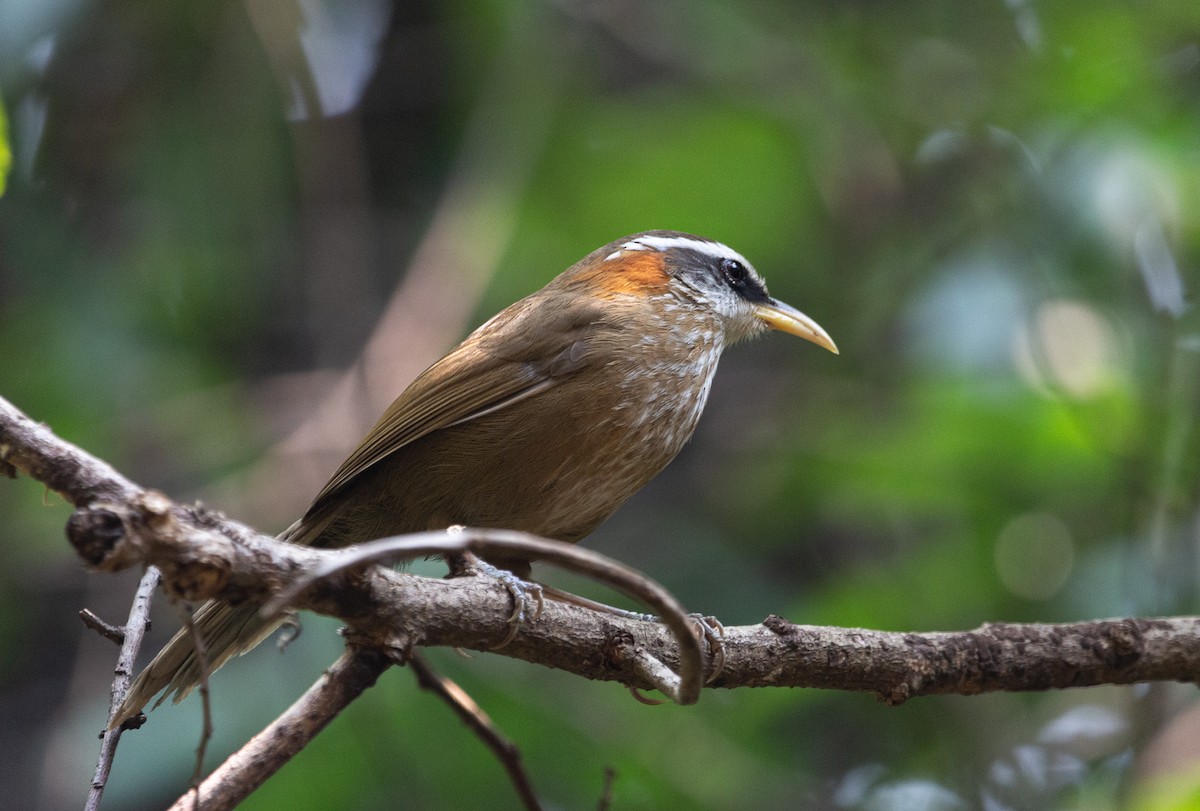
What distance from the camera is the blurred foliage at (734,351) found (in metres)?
4.66

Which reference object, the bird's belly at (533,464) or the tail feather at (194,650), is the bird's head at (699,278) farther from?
the tail feather at (194,650)

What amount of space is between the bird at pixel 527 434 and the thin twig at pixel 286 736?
0.72 meters

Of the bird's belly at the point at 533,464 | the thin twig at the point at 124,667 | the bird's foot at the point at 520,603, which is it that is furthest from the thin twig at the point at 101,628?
the bird's belly at the point at 533,464

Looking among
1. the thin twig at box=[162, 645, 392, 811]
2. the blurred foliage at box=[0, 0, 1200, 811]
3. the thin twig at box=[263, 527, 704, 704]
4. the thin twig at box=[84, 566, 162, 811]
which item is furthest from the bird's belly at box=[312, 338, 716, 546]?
the thin twig at box=[263, 527, 704, 704]

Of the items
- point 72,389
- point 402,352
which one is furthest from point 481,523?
point 72,389

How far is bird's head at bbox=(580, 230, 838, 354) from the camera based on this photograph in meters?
4.59

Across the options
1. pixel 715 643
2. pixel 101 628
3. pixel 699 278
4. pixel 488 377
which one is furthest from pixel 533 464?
pixel 101 628

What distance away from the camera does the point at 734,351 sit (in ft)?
23.2

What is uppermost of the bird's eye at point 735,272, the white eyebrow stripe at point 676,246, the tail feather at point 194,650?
the white eyebrow stripe at point 676,246

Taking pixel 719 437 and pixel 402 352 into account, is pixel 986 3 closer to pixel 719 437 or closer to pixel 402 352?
pixel 719 437

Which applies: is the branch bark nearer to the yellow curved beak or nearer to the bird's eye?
the yellow curved beak

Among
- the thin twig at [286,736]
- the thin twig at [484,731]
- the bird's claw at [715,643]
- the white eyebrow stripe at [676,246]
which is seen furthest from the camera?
the white eyebrow stripe at [676,246]

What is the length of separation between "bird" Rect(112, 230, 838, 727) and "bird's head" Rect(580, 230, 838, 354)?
250mm

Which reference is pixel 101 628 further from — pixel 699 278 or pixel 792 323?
pixel 792 323
